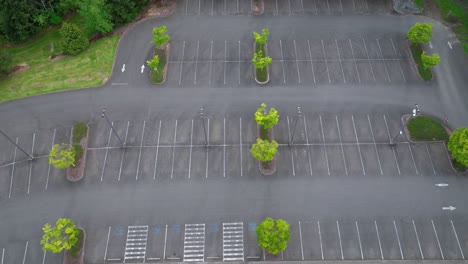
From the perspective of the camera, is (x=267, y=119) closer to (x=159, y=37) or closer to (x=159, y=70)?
(x=159, y=70)

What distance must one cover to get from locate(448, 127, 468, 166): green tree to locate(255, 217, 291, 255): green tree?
81.3 ft

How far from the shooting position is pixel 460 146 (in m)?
43.9

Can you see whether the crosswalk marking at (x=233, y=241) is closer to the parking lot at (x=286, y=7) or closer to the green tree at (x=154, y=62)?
the green tree at (x=154, y=62)

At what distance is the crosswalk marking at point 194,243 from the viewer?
41.7 meters

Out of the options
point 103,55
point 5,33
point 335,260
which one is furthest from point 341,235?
point 5,33

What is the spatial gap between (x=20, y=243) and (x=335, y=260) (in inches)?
1533

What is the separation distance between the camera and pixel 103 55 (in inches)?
2320

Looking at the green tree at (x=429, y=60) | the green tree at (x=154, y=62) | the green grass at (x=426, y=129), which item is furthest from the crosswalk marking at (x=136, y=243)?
the green tree at (x=429, y=60)

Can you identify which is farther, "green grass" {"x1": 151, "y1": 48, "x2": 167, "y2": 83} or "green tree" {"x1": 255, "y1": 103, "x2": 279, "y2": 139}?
"green grass" {"x1": 151, "y1": 48, "x2": 167, "y2": 83}

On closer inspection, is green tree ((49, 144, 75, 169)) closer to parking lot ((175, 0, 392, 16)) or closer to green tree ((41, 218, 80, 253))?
green tree ((41, 218, 80, 253))

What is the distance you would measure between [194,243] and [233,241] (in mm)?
4827

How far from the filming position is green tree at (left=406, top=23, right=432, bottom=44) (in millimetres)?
54875

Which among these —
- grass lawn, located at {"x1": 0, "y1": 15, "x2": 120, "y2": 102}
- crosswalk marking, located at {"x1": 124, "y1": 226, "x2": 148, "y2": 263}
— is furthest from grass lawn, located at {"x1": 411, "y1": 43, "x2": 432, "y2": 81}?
grass lawn, located at {"x1": 0, "y1": 15, "x2": 120, "y2": 102}

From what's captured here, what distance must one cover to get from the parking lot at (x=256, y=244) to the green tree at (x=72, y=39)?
31.7m
